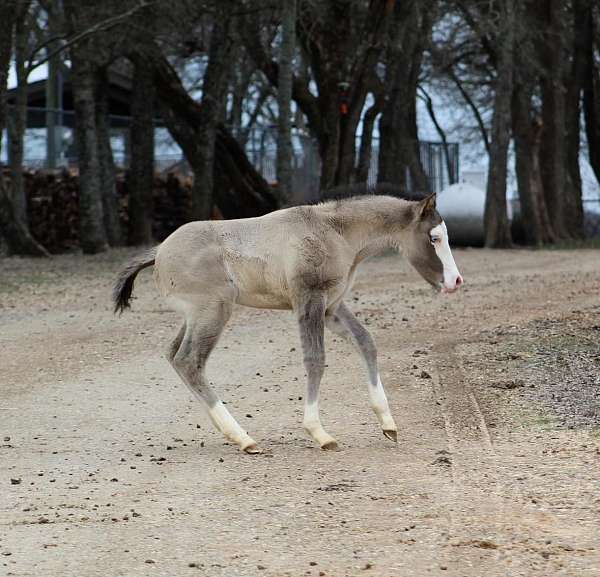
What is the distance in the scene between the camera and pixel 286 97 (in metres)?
23.2

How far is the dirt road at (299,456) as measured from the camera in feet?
18.6

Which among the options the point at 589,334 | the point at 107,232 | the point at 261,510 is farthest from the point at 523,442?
the point at 107,232

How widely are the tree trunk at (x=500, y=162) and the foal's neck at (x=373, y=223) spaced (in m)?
21.2

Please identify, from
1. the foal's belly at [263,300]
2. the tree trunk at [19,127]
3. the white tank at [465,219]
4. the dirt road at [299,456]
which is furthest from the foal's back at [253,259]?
the white tank at [465,219]

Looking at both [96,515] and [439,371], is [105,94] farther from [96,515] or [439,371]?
[96,515]

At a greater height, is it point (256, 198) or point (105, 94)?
point (105, 94)

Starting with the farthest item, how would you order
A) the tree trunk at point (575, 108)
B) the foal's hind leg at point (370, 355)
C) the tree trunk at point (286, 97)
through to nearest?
1. the tree trunk at point (575, 108)
2. the tree trunk at point (286, 97)
3. the foal's hind leg at point (370, 355)

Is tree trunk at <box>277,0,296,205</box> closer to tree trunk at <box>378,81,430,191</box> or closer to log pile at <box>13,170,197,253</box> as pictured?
tree trunk at <box>378,81,430,191</box>

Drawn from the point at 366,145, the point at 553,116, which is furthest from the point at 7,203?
the point at 553,116

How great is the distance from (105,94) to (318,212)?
74.1 ft

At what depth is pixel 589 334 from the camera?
1289 centimetres

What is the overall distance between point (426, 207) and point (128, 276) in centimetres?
211

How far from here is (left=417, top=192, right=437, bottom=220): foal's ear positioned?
327 inches

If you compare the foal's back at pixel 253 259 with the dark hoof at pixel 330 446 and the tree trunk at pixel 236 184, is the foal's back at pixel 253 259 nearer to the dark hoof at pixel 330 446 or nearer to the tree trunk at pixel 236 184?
the dark hoof at pixel 330 446
